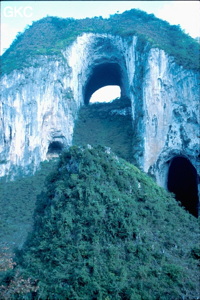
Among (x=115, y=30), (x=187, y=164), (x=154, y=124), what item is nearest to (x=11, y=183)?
(x=154, y=124)

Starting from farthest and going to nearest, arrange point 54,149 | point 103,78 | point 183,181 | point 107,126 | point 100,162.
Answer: point 103,78
point 107,126
point 54,149
point 183,181
point 100,162

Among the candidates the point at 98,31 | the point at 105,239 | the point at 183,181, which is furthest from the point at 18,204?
the point at 98,31

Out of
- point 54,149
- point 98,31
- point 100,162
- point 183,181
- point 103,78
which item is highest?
point 98,31

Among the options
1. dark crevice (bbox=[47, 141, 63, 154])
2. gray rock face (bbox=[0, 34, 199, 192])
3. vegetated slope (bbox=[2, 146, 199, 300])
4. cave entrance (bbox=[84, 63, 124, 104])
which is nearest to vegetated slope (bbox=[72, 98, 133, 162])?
gray rock face (bbox=[0, 34, 199, 192])

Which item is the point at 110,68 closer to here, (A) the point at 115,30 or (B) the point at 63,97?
(A) the point at 115,30

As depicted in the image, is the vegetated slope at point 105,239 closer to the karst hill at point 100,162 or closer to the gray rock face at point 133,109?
the karst hill at point 100,162

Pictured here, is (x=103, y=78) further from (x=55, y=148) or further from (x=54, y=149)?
(x=54, y=149)
